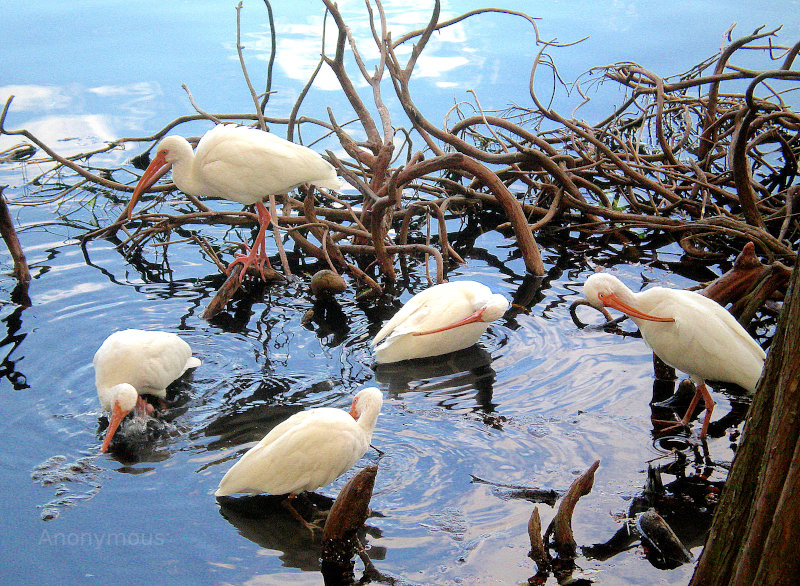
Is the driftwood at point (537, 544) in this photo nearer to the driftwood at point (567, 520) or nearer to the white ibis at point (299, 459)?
the driftwood at point (567, 520)

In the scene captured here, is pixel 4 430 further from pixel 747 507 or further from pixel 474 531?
pixel 747 507

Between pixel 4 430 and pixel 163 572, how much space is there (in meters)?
1.59

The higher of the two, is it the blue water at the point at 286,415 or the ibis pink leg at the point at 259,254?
the ibis pink leg at the point at 259,254

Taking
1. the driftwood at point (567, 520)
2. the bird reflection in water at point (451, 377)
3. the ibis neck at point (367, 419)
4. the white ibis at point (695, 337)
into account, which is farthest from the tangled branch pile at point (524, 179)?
the driftwood at point (567, 520)

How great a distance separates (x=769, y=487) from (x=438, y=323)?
2.78m

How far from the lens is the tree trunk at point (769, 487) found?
224 centimetres

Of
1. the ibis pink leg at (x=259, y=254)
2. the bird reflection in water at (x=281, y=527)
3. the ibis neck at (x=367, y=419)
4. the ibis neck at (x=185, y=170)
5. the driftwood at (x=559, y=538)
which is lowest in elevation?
the bird reflection in water at (x=281, y=527)

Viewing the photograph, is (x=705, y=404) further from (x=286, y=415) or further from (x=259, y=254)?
(x=259, y=254)

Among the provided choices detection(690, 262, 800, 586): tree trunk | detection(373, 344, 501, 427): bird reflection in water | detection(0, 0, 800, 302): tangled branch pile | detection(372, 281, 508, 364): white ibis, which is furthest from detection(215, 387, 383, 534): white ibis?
detection(0, 0, 800, 302): tangled branch pile

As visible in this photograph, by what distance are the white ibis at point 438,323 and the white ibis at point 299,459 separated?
136cm

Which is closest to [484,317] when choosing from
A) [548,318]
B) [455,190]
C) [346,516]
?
[548,318]

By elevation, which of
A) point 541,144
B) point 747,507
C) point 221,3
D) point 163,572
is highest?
point 221,3

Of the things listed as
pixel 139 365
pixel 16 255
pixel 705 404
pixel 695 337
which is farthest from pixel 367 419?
pixel 16 255

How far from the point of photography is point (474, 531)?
11.3ft
